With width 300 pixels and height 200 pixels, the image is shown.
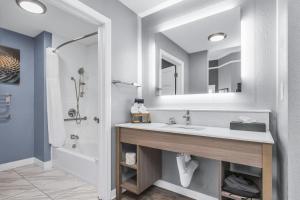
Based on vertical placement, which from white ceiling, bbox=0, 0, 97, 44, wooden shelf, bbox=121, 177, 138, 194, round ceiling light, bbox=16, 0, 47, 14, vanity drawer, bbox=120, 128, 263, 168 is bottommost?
wooden shelf, bbox=121, 177, 138, 194

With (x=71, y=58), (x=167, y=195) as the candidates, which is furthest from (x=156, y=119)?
(x=71, y=58)

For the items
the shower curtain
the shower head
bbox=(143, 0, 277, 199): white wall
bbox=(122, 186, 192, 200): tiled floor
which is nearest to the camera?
bbox=(143, 0, 277, 199): white wall

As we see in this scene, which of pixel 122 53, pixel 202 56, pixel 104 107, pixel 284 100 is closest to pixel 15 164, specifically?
pixel 104 107

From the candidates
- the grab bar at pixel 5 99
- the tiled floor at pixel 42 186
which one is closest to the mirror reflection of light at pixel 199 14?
the tiled floor at pixel 42 186

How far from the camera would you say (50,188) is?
1.98m

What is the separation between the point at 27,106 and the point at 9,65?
0.73 m

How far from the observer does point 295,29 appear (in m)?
0.83

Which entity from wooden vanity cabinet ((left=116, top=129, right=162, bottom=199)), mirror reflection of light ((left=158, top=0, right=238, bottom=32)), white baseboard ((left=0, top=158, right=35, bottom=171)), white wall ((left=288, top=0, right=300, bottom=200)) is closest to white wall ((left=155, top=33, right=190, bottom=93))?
mirror reflection of light ((left=158, top=0, right=238, bottom=32))

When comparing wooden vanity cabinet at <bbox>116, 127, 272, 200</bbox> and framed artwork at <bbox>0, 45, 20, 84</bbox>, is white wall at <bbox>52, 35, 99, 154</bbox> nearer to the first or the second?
framed artwork at <bbox>0, 45, 20, 84</bbox>

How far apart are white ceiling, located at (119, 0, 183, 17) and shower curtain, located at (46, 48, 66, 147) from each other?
1.51 m

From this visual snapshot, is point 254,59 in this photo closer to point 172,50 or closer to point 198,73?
point 198,73

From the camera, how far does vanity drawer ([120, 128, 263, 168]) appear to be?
1.07 metres

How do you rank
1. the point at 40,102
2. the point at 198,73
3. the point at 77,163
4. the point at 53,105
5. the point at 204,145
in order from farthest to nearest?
the point at 40,102 < the point at 53,105 < the point at 77,163 < the point at 198,73 < the point at 204,145

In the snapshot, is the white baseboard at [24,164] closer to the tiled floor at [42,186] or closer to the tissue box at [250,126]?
the tiled floor at [42,186]
